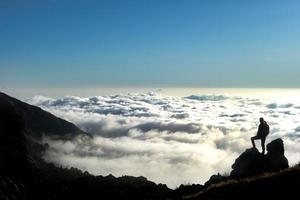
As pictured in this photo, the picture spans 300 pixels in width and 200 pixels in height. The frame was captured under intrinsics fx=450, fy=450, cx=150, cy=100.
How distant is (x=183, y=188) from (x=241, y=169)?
962 centimetres

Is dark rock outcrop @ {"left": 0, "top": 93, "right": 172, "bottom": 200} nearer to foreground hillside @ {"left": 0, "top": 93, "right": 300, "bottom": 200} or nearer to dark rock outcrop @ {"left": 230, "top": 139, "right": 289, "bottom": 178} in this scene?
foreground hillside @ {"left": 0, "top": 93, "right": 300, "bottom": 200}

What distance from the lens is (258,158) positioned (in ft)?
152

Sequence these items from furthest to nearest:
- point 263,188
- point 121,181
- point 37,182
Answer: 1. point 37,182
2. point 121,181
3. point 263,188

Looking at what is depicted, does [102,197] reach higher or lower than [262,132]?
lower

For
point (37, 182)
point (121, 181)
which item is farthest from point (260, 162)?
point (37, 182)

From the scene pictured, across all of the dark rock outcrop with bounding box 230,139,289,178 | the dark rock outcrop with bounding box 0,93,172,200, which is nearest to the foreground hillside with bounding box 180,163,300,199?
the dark rock outcrop with bounding box 230,139,289,178

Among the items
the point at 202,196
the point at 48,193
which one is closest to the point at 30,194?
the point at 48,193

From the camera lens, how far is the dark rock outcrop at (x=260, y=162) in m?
45.4

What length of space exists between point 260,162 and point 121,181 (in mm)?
55369

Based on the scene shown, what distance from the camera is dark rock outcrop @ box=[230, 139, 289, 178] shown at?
4538 centimetres

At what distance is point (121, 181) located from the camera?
9744 cm

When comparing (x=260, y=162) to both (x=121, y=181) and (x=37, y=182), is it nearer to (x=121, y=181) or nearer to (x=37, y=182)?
(x=121, y=181)

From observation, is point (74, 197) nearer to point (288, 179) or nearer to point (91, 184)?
point (91, 184)

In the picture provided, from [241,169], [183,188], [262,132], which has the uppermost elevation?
[262,132]
